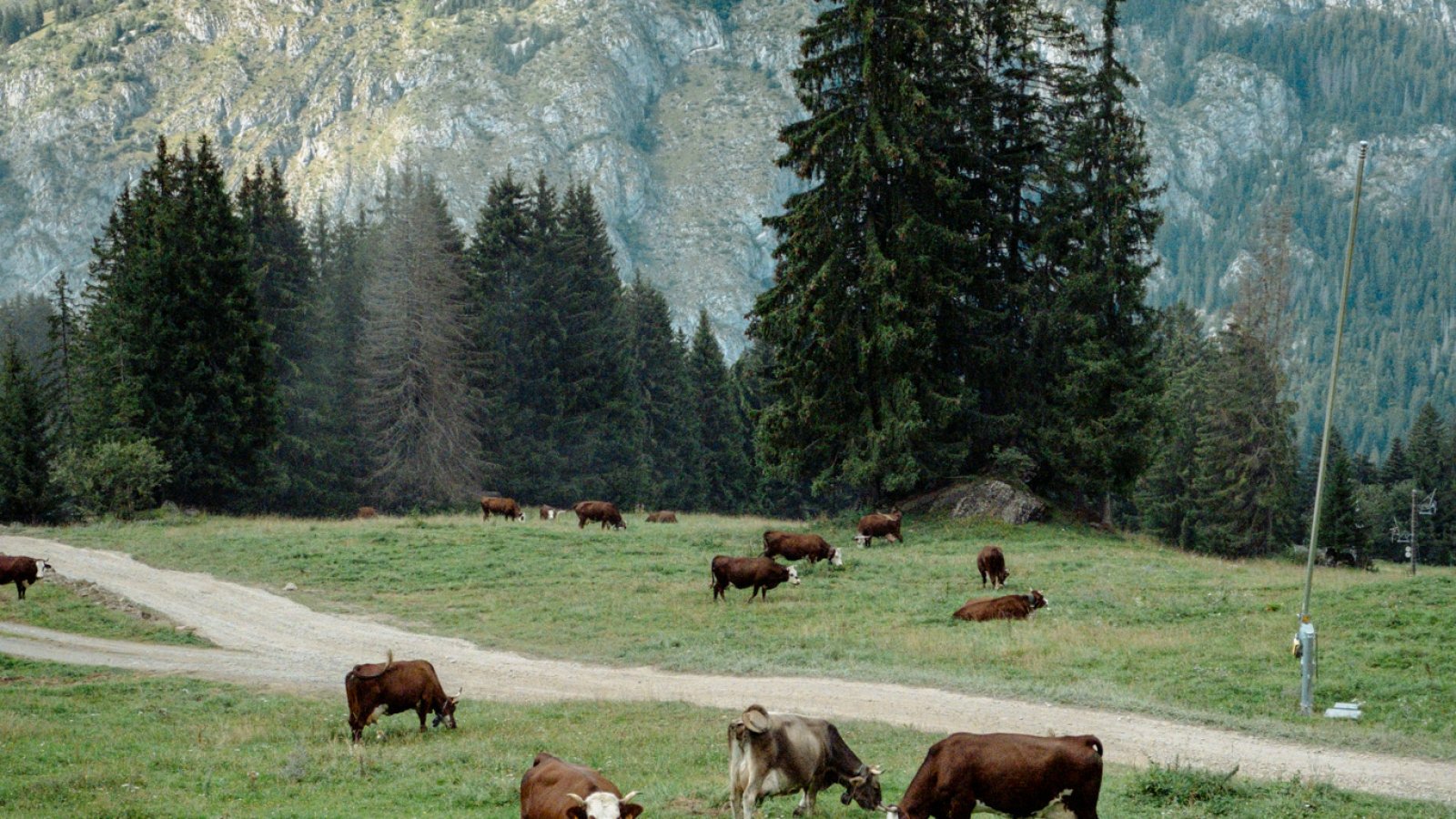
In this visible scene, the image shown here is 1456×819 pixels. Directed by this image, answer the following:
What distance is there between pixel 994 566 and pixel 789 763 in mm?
18954

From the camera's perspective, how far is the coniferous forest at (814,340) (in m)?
42.1

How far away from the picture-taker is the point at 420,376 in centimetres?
6406

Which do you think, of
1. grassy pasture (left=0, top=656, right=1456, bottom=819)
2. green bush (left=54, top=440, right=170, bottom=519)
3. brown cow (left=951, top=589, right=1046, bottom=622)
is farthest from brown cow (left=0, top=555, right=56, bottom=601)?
brown cow (left=951, top=589, right=1046, bottom=622)

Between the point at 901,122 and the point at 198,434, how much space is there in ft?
115

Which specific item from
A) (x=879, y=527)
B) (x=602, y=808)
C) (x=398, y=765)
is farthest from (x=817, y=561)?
(x=602, y=808)

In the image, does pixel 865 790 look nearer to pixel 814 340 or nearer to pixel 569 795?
pixel 569 795

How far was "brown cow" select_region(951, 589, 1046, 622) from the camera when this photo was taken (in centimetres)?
2578

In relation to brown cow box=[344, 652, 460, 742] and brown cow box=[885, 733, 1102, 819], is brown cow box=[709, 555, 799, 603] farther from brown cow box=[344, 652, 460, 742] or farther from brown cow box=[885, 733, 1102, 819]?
brown cow box=[885, 733, 1102, 819]

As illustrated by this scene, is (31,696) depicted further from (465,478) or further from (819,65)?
(465,478)

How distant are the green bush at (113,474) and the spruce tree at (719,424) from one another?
168ft

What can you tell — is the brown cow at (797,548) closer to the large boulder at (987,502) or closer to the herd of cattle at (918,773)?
the large boulder at (987,502)

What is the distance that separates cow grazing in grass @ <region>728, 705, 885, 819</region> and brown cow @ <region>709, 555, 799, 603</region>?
663 inches

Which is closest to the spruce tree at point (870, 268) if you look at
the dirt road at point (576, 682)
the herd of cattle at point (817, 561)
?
A: the herd of cattle at point (817, 561)

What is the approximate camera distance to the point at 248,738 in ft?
52.6
